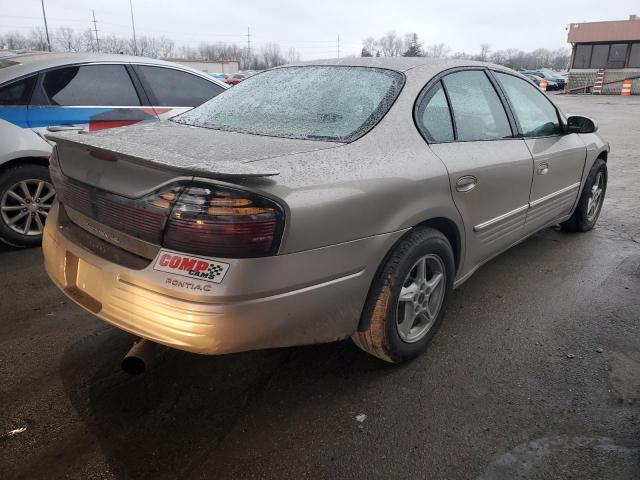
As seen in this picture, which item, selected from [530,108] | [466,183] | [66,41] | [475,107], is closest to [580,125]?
[530,108]

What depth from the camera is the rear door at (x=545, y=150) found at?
11.1 ft

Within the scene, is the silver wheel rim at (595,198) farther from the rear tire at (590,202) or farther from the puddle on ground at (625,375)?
the puddle on ground at (625,375)

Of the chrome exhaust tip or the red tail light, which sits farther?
the chrome exhaust tip

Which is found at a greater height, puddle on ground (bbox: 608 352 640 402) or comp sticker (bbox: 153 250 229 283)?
comp sticker (bbox: 153 250 229 283)

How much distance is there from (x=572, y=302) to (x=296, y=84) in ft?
7.66

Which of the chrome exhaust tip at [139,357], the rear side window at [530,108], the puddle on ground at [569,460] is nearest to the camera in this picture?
the puddle on ground at [569,460]

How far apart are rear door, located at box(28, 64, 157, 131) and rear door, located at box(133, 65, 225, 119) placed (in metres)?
0.13

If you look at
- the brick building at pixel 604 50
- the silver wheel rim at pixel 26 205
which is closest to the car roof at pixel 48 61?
the silver wheel rim at pixel 26 205

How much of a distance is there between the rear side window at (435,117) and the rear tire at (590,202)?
2.43 metres

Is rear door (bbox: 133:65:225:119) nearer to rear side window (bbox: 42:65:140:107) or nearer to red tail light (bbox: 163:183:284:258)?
rear side window (bbox: 42:65:140:107)

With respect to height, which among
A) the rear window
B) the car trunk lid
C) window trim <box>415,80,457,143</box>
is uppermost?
the rear window

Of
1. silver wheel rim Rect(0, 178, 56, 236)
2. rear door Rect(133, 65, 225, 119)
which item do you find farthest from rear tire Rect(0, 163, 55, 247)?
rear door Rect(133, 65, 225, 119)

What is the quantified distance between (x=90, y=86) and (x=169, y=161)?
3.18 m

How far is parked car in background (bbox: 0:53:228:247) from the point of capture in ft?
12.8
